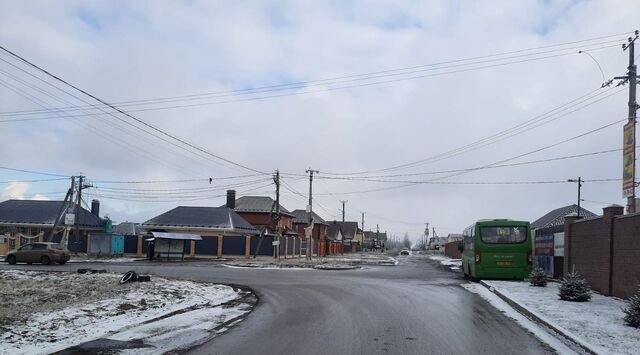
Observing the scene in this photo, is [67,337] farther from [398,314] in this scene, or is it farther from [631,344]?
[631,344]

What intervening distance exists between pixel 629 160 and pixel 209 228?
45.1m

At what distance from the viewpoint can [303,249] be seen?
65375 millimetres

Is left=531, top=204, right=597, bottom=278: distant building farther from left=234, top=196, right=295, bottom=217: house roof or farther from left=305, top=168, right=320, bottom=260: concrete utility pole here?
left=234, top=196, right=295, bottom=217: house roof

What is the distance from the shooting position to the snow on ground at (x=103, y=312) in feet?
29.7

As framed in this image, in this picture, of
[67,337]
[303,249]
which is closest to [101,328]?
[67,337]

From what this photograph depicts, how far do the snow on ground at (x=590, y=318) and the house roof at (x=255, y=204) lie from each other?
54.6 meters

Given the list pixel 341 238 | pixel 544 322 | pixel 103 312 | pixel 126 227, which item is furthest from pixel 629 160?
pixel 341 238

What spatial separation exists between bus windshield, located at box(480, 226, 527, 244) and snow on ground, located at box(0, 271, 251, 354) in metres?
11.5

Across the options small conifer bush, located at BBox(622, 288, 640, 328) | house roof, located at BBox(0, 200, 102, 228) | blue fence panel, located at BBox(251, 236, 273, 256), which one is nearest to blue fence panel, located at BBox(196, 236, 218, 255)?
blue fence panel, located at BBox(251, 236, 273, 256)

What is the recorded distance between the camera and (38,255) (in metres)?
33.9

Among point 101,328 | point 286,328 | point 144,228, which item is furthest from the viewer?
point 144,228

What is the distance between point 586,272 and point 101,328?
14.8 m

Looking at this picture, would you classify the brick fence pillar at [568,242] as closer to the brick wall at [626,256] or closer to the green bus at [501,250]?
the green bus at [501,250]

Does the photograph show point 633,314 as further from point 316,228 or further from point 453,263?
point 316,228
